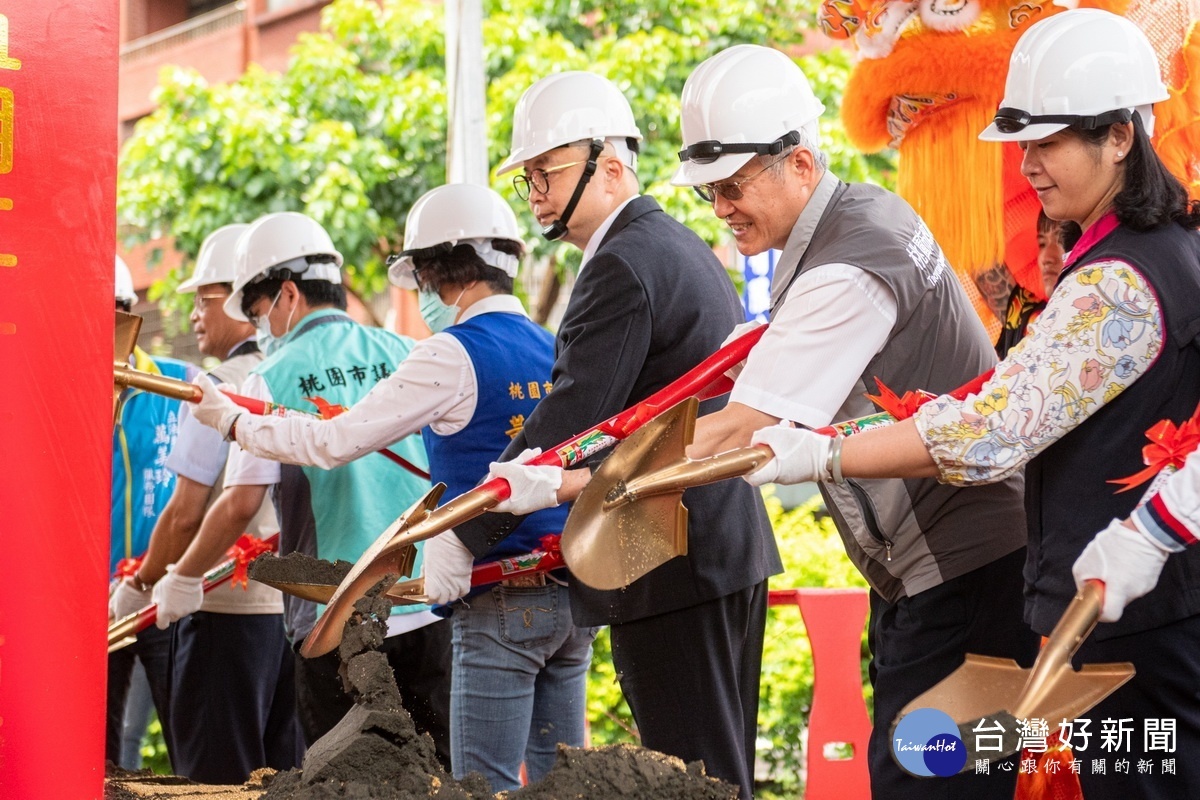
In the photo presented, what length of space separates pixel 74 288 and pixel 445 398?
45.8 inches

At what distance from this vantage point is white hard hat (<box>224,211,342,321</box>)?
4.63 metres

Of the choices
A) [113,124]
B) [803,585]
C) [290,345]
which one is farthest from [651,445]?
[803,585]

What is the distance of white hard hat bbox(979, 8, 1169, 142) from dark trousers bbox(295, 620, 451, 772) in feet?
7.62

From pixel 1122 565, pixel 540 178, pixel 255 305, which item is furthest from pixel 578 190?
pixel 1122 565

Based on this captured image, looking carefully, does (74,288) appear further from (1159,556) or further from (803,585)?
(803,585)

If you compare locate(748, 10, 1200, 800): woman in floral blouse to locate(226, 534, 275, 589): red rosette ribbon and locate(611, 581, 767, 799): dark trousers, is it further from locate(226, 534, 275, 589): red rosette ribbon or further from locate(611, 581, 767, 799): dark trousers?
locate(226, 534, 275, 589): red rosette ribbon

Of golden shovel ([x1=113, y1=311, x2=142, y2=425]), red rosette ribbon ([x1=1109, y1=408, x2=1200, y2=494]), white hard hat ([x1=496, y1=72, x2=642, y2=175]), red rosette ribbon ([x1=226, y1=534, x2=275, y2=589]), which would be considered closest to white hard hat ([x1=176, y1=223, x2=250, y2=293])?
golden shovel ([x1=113, y1=311, x2=142, y2=425])

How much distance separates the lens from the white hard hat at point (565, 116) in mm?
3621

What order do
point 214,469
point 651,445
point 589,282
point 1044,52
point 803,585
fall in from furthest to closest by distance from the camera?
point 803,585, point 214,469, point 589,282, point 651,445, point 1044,52

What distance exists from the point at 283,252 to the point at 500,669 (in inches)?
68.1

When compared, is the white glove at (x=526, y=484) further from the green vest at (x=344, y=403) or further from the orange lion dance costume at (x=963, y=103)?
the orange lion dance costume at (x=963, y=103)

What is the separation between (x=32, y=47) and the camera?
2.66m

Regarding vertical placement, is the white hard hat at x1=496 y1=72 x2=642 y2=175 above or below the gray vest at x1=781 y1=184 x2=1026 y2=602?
above

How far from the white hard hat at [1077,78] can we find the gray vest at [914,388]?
316 millimetres
